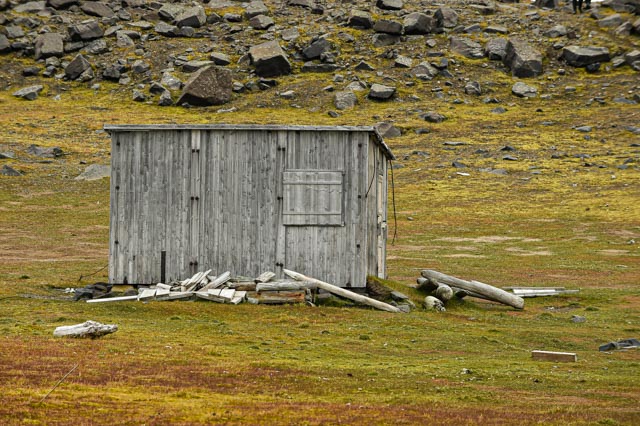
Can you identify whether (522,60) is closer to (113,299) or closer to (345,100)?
(345,100)

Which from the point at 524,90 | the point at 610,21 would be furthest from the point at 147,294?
the point at 610,21

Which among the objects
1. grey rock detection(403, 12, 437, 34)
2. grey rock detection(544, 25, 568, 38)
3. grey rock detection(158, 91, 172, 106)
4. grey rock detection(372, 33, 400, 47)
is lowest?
grey rock detection(158, 91, 172, 106)

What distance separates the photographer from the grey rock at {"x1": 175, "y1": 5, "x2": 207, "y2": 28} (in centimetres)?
13312

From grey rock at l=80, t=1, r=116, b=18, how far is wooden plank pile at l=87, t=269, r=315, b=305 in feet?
381

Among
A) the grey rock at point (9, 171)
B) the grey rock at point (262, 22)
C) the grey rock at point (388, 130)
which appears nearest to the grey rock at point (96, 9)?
the grey rock at point (262, 22)

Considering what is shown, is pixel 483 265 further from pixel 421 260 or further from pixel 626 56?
pixel 626 56

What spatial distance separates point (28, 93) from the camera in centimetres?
11325

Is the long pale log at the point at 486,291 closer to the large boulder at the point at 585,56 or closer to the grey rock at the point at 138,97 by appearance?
the grey rock at the point at 138,97

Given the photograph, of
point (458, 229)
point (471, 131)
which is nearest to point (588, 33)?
point (471, 131)

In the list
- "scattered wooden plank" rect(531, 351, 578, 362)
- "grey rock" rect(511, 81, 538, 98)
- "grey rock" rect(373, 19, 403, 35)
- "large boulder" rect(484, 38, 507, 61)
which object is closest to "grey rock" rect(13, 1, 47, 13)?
"grey rock" rect(373, 19, 403, 35)

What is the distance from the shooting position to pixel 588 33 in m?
130

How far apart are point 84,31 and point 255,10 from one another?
25.8 m

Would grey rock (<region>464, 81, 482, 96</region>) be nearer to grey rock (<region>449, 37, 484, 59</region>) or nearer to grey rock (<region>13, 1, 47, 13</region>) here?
grey rock (<region>449, 37, 484, 59</region>)

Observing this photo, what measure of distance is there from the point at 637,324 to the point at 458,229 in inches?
1250
